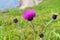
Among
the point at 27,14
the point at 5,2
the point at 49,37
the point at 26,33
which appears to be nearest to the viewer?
the point at 27,14

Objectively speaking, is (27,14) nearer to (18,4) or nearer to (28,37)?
(28,37)

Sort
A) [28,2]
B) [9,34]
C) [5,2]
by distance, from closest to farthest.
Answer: [9,34], [5,2], [28,2]

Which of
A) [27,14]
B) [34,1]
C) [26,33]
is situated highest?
[27,14]

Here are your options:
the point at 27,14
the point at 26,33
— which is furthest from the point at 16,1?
the point at 27,14

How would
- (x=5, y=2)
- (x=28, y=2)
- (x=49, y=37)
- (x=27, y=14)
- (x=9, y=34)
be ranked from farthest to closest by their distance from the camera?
1. (x=28, y=2)
2. (x=5, y=2)
3. (x=9, y=34)
4. (x=49, y=37)
5. (x=27, y=14)

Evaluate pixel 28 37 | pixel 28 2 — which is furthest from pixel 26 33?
pixel 28 2

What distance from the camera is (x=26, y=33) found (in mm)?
2846

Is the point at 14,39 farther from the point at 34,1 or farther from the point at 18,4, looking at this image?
the point at 34,1

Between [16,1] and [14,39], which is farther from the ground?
[14,39]

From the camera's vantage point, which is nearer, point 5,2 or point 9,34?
point 9,34

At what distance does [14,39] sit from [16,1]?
19.5 ft

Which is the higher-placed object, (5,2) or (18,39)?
(18,39)

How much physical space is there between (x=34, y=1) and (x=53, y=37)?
6.76 m

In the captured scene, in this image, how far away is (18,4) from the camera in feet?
27.9
